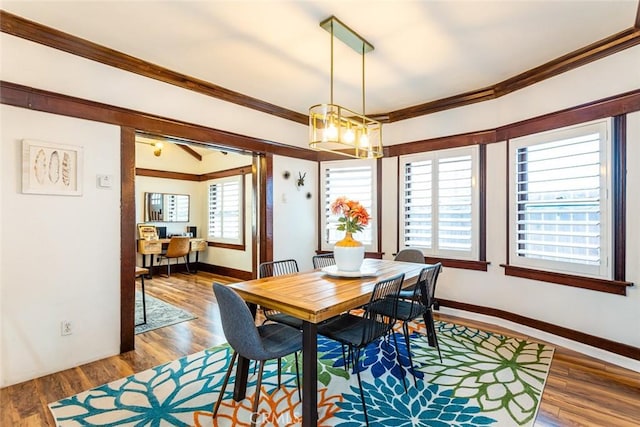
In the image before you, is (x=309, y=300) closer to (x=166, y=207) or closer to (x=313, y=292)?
(x=313, y=292)

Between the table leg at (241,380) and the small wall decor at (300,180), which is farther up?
the small wall decor at (300,180)

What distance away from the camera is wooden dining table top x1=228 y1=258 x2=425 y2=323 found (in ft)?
5.99

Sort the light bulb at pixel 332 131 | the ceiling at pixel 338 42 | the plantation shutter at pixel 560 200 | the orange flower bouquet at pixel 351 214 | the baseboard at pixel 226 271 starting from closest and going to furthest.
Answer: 1. the ceiling at pixel 338 42
2. the light bulb at pixel 332 131
3. the orange flower bouquet at pixel 351 214
4. the plantation shutter at pixel 560 200
5. the baseboard at pixel 226 271

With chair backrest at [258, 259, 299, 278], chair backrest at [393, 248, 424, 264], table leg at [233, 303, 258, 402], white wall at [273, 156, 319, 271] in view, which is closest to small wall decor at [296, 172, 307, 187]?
white wall at [273, 156, 319, 271]

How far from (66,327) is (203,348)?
1128 millimetres

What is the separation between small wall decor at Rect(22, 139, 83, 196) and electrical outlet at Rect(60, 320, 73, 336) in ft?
3.48

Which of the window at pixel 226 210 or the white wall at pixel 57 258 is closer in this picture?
the white wall at pixel 57 258

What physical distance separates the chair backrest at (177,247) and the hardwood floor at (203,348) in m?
3.00

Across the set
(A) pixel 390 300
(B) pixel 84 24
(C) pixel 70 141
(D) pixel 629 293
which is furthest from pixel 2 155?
(D) pixel 629 293

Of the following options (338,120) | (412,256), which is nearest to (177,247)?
(412,256)

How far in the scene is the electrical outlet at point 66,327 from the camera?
267 cm

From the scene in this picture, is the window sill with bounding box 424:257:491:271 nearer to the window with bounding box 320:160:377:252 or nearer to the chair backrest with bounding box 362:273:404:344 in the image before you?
the window with bounding box 320:160:377:252

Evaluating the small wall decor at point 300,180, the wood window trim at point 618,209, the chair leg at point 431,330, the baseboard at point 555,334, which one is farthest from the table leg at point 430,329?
the small wall decor at point 300,180

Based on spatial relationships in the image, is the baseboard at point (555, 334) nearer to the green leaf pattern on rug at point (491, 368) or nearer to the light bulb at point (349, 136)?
the green leaf pattern on rug at point (491, 368)
